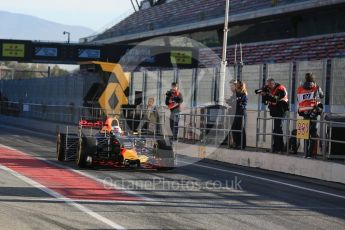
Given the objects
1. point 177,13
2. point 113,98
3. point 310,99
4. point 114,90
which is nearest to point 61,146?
point 310,99

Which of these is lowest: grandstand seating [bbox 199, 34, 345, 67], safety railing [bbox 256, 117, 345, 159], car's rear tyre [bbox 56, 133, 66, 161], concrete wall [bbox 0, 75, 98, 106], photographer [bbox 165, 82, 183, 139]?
car's rear tyre [bbox 56, 133, 66, 161]

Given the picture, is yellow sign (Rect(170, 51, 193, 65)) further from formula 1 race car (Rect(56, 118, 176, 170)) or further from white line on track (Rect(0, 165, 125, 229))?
white line on track (Rect(0, 165, 125, 229))

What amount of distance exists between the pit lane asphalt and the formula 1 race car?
23 cm

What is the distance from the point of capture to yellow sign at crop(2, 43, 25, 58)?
4294 centimetres

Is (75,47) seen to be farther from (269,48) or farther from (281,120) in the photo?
→ (281,120)

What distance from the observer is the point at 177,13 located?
52844mm

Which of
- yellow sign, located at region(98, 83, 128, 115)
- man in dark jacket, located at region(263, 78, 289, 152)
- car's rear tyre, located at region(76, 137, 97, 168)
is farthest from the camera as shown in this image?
yellow sign, located at region(98, 83, 128, 115)

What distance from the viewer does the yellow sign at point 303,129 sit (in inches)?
566

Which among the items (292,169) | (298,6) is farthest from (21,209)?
(298,6)

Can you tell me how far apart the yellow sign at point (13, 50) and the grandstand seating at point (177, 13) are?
12255 millimetres

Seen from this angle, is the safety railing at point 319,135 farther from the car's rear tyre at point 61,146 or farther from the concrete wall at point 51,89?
the concrete wall at point 51,89

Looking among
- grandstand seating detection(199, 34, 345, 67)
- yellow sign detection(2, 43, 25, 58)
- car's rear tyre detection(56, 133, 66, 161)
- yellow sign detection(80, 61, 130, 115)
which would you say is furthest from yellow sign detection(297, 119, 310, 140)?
yellow sign detection(2, 43, 25, 58)

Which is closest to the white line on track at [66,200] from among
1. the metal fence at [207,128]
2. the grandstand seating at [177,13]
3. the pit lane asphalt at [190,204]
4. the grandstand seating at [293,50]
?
the pit lane asphalt at [190,204]

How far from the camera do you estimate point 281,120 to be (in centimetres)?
1590
